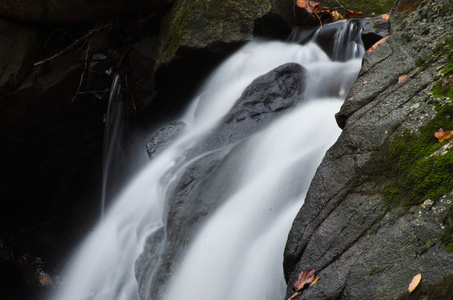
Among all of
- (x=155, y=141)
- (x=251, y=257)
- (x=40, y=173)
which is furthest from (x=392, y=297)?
(x=40, y=173)

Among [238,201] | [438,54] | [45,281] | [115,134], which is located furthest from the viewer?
[115,134]

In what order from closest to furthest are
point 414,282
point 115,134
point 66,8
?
point 414,282 < point 66,8 < point 115,134

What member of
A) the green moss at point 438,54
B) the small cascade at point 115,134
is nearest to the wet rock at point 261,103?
the green moss at point 438,54

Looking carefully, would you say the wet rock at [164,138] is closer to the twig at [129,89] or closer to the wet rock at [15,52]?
the twig at [129,89]

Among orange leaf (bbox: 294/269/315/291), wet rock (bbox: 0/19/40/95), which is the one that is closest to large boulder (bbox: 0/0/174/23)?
wet rock (bbox: 0/19/40/95)

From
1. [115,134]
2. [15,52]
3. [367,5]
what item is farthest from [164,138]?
[367,5]

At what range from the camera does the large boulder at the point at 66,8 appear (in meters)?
5.26

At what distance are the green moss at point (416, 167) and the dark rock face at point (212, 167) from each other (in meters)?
1.51

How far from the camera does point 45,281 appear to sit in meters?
4.96

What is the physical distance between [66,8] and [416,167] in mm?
4680

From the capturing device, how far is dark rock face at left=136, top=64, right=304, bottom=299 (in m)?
3.38

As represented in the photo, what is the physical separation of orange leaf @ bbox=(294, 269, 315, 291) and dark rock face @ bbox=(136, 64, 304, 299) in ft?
4.12

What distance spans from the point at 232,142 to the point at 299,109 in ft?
2.38

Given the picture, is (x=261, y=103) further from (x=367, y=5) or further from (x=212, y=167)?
(x=367, y=5)
